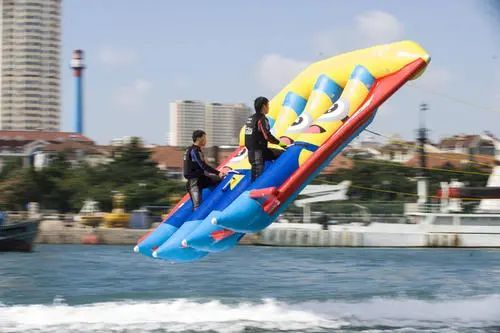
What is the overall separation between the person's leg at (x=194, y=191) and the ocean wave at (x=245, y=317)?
68.3 inches

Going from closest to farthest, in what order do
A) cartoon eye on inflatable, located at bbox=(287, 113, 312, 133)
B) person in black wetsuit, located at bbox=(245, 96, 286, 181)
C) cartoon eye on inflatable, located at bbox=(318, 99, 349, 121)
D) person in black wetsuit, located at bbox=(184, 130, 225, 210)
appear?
person in black wetsuit, located at bbox=(245, 96, 286, 181), cartoon eye on inflatable, located at bbox=(318, 99, 349, 121), cartoon eye on inflatable, located at bbox=(287, 113, 312, 133), person in black wetsuit, located at bbox=(184, 130, 225, 210)

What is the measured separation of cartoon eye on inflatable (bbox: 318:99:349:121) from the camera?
1242cm

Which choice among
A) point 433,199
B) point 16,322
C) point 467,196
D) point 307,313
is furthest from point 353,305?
point 433,199

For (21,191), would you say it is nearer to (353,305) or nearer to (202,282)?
(202,282)

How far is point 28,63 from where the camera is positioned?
7219 inches

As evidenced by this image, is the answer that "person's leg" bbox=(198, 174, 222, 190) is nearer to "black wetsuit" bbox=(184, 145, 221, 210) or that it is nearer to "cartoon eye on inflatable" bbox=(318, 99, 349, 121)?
"black wetsuit" bbox=(184, 145, 221, 210)

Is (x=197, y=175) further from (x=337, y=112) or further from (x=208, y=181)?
(x=337, y=112)

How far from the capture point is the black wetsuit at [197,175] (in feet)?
42.1

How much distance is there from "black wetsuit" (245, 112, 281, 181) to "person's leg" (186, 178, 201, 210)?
3.08 ft

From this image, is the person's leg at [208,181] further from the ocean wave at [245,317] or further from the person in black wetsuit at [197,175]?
the ocean wave at [245,317]

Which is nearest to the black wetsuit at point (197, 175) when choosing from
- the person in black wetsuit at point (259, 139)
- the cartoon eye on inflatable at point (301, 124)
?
the person in black wetsuit at point (259, 139)

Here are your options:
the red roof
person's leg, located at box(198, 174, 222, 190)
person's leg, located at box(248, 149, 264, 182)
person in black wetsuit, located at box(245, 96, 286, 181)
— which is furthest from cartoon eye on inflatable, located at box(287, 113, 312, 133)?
the red roof

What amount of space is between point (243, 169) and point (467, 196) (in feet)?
99.1

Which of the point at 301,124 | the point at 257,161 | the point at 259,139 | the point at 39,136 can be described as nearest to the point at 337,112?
the point at 301,124
